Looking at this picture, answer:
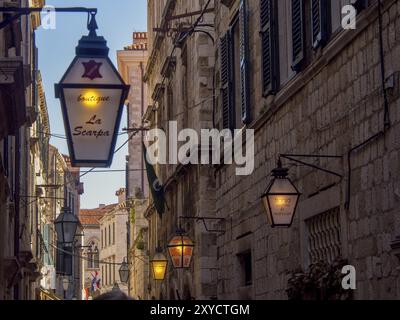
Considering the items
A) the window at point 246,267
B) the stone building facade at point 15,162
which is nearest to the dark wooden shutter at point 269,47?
the stone building facade at point 15,162

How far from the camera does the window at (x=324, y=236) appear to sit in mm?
12250

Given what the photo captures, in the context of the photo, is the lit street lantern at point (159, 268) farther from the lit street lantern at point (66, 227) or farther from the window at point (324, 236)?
the window at point (324, 236)

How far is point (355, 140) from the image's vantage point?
11.3m

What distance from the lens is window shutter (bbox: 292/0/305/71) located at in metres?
13.3

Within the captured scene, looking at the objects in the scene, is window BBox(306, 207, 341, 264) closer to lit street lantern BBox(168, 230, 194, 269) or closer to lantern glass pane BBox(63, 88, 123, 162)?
lantern glass pane BBox(63, 88, 123, 162)

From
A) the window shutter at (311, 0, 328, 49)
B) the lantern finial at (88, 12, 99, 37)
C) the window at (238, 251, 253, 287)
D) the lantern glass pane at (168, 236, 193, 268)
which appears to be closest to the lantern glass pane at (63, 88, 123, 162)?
the lantern finial at (88, 12, 99, 37)

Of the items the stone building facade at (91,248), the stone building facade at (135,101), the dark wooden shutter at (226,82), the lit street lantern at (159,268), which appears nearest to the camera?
the dark wooden shutter at (226,82)

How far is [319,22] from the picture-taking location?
12273 millimetres

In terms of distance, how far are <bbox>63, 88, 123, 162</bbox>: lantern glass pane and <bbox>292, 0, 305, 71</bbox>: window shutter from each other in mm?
3686

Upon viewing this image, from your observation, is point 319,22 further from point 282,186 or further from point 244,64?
point 244,64

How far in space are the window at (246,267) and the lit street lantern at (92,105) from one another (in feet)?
26.4

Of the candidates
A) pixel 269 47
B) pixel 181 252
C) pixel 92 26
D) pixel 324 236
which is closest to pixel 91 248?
pixel 181 252

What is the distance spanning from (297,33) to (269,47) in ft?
6.22
